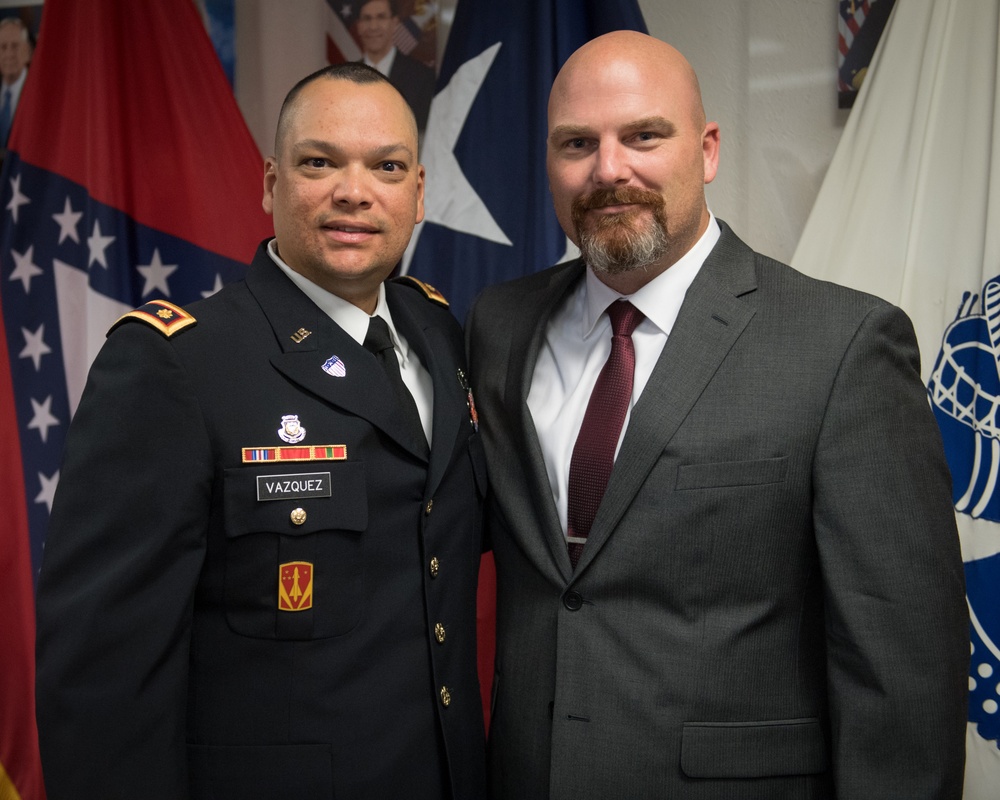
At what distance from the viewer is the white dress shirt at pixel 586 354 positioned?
1492 millimetres

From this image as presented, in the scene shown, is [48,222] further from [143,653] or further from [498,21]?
[143,653]

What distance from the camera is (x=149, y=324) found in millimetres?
1301

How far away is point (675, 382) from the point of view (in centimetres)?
140

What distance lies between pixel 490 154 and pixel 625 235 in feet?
3.26

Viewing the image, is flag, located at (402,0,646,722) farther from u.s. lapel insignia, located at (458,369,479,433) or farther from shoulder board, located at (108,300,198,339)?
shoulder board, located at (108,300,198,339)

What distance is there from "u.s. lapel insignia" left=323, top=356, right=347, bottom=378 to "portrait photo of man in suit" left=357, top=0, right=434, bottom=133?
1356 millimetres

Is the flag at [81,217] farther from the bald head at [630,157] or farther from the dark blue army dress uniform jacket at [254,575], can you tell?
the bald head at [630,157]

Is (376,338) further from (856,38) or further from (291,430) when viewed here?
(856,38)

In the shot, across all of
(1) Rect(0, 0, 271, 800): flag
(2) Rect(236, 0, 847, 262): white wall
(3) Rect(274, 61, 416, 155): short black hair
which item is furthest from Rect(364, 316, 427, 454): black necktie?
(2) Rect(236, 0, 847, 262): white wall

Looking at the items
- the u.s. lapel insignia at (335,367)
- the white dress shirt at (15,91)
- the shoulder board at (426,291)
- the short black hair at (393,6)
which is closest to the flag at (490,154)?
the short black hair at (393,6)

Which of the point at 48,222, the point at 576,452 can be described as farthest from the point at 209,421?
the point at 48,222

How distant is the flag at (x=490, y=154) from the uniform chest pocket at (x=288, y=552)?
1.01m

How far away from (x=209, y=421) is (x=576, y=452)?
560 mm

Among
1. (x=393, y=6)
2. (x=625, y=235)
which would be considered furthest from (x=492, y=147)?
(x=625, y=235)
